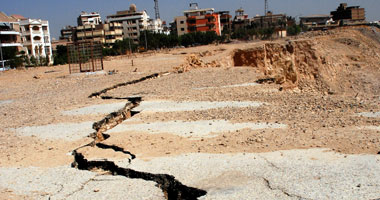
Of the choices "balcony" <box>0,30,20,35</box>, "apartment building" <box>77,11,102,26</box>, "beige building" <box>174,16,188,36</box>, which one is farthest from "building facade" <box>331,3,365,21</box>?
"apartment building" <box>77,11,102,26</box>

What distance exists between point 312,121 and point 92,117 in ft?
16.2

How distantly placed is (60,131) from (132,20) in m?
94.6

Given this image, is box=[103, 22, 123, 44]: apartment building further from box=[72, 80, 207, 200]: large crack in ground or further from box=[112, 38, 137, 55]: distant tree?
box=[72, 80, 207, 200]: large crack in ground

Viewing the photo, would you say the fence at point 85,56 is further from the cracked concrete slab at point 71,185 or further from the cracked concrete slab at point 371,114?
the cracked concrete slab at point 71,185

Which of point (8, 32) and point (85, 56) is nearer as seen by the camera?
point (85, 56)

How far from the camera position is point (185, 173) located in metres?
5.19

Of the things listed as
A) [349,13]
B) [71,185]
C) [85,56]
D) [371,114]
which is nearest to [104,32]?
[85,56]

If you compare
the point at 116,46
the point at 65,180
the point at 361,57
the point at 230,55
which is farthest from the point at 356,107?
the point at 116,46

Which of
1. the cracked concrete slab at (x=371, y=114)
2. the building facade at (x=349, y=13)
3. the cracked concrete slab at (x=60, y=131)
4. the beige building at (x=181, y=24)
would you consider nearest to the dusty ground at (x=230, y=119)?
the cracked concrete slab at (x=60, y=131)

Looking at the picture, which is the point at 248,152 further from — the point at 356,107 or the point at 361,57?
the point at 361,57

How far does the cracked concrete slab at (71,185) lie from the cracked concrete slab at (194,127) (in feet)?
7.31

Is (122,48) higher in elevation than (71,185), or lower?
higher

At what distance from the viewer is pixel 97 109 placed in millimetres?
10734

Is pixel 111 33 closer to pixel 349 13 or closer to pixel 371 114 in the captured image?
pixel 349 13
